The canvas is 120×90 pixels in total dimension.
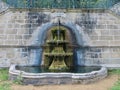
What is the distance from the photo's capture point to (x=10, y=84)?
10062mm

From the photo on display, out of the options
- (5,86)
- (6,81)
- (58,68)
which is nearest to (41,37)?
(58,68)

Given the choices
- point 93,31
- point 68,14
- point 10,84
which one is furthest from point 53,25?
point 10,84

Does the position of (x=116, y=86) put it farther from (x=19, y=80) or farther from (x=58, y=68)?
(x=19, y=80)

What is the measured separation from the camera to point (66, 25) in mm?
13617

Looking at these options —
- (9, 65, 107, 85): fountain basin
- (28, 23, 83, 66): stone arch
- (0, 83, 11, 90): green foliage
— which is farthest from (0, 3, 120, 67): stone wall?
(0, 83, 11, 90): green foliage

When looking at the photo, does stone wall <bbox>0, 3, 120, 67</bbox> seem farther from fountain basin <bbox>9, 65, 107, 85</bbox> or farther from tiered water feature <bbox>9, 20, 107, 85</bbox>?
fountain basin <bbox>9, 65, 107, 85</bbox>

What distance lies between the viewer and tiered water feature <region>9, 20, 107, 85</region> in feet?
33.0

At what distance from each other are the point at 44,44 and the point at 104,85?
3987 mm

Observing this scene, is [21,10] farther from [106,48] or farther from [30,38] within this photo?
[106,48]

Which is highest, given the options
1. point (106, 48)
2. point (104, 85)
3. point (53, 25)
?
point (53, 25)

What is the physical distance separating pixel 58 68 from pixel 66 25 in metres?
2.51

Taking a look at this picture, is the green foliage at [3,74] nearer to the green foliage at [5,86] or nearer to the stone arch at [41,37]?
the green foliage at [5,86]

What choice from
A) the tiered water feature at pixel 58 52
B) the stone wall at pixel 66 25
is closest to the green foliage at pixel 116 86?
the tiered water feature at pixel 58 52

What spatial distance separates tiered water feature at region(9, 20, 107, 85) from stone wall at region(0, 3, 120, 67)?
0.36 m
